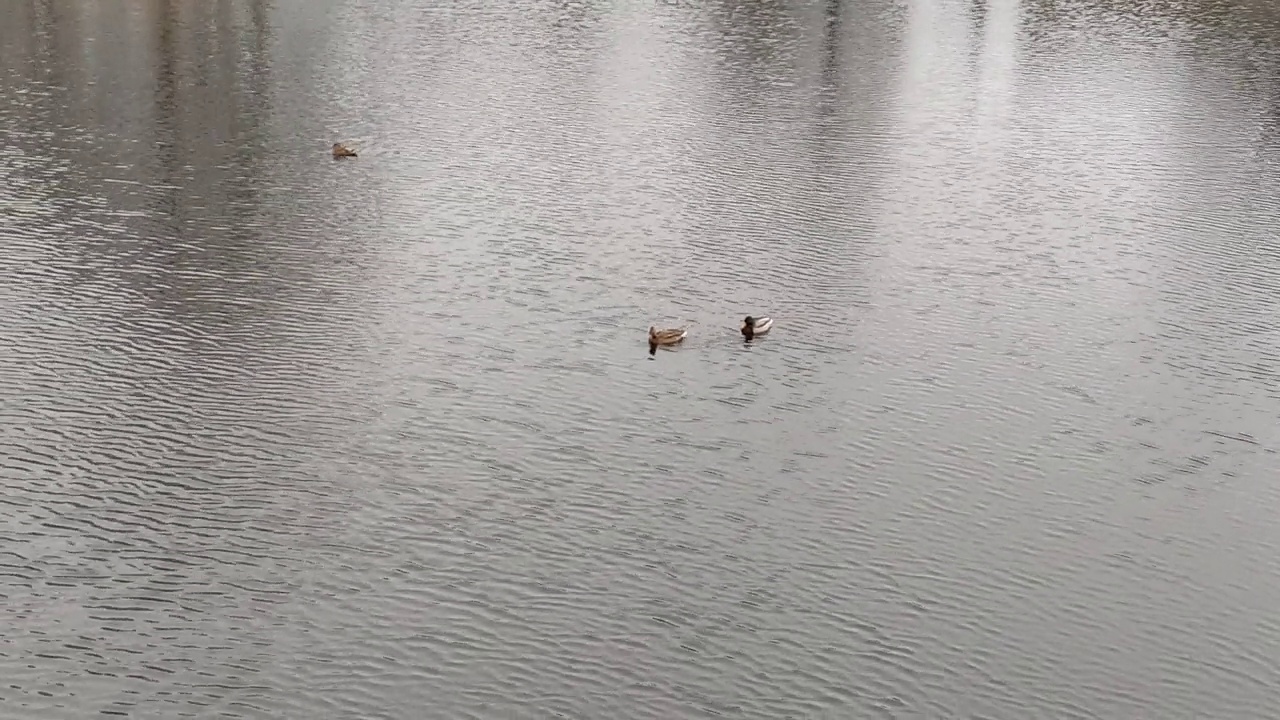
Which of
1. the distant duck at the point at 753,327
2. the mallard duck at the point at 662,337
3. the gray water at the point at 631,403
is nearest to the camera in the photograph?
the gray water at the point at 631,403

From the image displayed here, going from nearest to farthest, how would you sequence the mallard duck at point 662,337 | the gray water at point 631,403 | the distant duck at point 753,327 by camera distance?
the gray water at point 631,403
the mallard duck at point 662,337
the distant duck at point 753,327

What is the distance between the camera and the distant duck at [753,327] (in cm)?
2117

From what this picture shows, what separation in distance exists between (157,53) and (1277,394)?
28.4 meters

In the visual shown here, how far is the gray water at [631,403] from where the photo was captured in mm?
13992

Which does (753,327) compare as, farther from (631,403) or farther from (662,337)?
(631,403)

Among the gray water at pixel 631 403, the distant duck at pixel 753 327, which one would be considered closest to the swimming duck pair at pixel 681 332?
the distant duck at pixel 753 327

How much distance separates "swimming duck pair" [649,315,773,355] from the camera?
20766 mm

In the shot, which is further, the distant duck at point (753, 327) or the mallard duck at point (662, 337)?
the distant duck at point (753, 327)

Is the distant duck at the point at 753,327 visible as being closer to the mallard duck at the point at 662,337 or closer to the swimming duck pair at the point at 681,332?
the swimming duck pair at the point at 681,332

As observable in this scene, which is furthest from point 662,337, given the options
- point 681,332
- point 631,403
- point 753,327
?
point 631,403

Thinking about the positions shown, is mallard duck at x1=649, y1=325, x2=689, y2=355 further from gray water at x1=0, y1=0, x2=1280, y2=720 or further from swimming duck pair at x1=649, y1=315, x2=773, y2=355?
gray water at x1=0, y1=0, x2=1280, y2=720

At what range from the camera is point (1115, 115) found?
1358 inches

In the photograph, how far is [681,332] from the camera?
20953 millimetres

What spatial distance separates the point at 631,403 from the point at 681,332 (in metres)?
1.98
